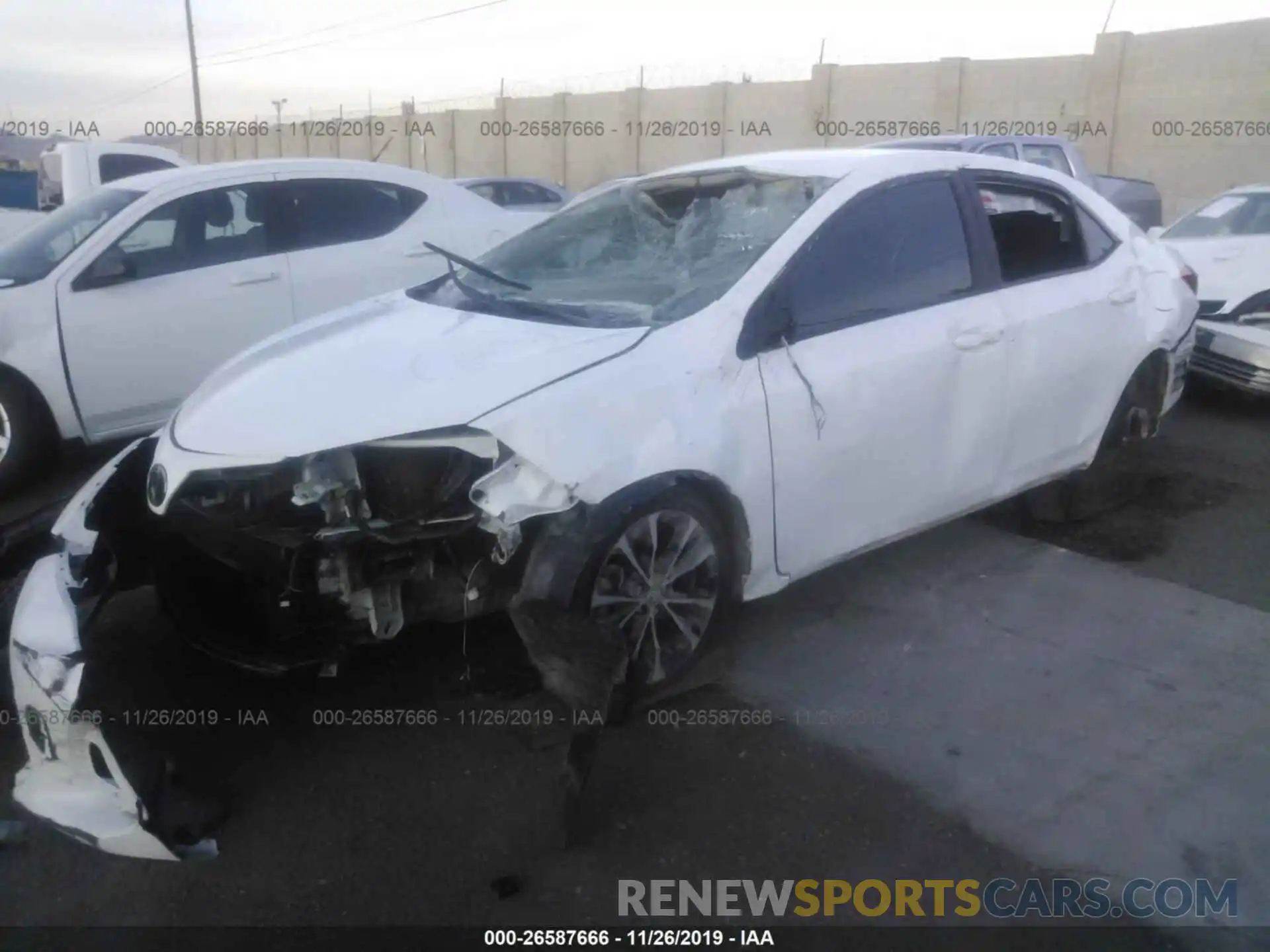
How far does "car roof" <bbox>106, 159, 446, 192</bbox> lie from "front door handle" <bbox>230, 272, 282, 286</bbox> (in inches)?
23.0

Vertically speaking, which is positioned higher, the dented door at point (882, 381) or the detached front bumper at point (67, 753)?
the dented door at point (882, 381)

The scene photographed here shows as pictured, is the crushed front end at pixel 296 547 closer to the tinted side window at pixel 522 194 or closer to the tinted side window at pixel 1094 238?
the tinted side window at pixel 1094 238

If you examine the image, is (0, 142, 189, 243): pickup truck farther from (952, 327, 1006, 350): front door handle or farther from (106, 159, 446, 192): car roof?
(952, 327, 1006, 350): front door handle

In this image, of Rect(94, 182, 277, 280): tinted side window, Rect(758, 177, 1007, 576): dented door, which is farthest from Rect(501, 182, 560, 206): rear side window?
Rect(758, 177, 1007, 576): dented door

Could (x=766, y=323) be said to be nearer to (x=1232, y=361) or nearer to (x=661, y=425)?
(x=661, y=425)

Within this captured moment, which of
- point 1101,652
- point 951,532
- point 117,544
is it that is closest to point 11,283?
point 117,544

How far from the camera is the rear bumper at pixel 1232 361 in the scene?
6.63 meters

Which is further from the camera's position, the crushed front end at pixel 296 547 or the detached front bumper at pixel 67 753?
the crushed front end at pixel 296 547

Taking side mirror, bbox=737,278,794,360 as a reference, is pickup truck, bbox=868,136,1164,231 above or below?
above

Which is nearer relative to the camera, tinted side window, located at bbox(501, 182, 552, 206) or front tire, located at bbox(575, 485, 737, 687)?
front tire, located at bbox(575, 485, 737, 687)

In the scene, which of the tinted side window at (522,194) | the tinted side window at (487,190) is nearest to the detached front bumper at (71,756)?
the tinted side window at (487,190)

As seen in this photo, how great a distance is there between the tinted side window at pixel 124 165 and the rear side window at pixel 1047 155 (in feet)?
28.4

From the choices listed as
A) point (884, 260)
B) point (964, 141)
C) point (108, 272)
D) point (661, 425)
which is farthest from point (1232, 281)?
point (108, 272)

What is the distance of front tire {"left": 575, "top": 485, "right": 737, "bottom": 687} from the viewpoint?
130 inches
